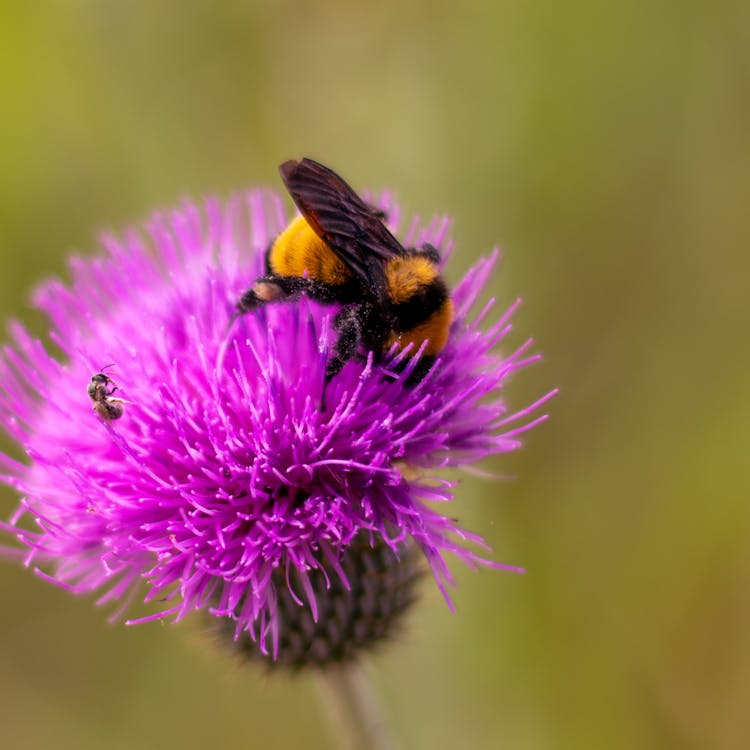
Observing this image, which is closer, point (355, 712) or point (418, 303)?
point (418, 303)

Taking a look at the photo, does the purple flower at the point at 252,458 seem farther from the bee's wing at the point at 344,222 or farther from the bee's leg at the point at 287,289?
the bee's wing at the point at 344,222

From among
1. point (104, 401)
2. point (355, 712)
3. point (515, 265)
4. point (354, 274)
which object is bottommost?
point (355, 712)

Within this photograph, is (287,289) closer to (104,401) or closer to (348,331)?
(348,331)

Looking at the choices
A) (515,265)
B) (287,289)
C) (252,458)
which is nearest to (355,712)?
(252,458)

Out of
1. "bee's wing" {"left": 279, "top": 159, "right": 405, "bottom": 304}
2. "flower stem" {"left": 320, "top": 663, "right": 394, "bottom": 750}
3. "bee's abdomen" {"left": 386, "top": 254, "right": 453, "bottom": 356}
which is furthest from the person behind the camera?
"flower stem" {"left": 320, "top": 663, "right": 394, "bottom": 750}

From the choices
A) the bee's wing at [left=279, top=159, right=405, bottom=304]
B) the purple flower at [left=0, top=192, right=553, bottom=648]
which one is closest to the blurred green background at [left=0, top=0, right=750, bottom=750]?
the purple flower at [left=0, top=192, right=553, bottom=648]

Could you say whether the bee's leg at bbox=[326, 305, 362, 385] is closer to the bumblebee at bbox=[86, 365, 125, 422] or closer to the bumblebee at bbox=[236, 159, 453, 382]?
the bumblebee at bbox=[236, 159, 453, 382]
